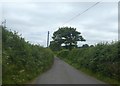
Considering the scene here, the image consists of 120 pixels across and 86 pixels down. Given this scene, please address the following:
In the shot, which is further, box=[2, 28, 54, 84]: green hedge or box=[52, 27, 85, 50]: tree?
box=[52, 27, 85, 50]: tree

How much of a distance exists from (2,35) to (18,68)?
4.36 meters

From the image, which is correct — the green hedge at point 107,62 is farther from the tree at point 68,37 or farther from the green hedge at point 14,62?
the tree at point 68,37

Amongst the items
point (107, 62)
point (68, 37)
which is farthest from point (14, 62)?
point (68, 37)

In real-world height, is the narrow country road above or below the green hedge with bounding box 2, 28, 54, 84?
below

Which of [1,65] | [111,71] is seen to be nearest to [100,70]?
[111,71]

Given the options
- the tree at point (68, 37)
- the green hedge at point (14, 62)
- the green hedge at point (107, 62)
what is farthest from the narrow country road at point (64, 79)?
the tree at point (68, 37)

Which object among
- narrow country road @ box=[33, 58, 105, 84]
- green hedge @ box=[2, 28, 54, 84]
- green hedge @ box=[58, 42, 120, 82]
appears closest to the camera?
green hedge @ box=[2, 28, 54, 84]

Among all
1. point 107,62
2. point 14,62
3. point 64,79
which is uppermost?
point 14,62

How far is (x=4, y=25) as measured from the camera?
2417 centimetres

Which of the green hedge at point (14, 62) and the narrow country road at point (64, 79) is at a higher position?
the green hedge at point (14, 62)

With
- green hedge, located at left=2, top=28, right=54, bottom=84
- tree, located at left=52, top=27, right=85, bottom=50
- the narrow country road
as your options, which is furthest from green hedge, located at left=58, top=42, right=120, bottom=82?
tree, located at left=52, top=27, right=85, bottom=50

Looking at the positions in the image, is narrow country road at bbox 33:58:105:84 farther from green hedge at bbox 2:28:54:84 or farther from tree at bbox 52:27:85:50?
tree at bbox 52:27:85:50

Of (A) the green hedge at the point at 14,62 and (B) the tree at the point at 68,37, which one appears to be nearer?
(A) the green hedge at the point at 14,62

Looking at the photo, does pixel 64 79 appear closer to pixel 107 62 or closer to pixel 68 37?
pixel 107 62
